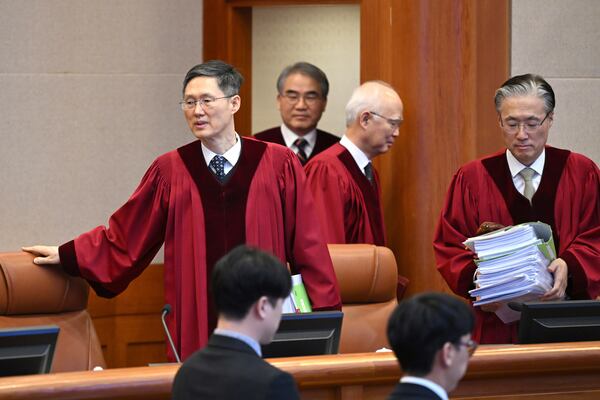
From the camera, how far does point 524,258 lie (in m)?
4.00

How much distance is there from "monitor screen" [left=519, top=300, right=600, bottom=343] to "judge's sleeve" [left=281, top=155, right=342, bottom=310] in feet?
2.73

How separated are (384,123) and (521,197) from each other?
3.88 ft

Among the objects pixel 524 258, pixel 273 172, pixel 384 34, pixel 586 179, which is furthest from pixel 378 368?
pixel 384 34

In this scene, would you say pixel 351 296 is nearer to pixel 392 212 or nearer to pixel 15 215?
pixel 392 212

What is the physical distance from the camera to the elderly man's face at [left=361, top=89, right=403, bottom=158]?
218 inches

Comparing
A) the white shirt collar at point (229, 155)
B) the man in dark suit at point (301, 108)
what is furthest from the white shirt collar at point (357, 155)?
the white shirt collar at point (229, 155)

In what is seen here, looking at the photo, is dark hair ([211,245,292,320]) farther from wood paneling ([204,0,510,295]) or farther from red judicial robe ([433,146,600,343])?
wood paneling ([204,0,510,295])

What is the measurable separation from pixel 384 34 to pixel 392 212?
0.96m

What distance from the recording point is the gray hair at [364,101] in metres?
5.54

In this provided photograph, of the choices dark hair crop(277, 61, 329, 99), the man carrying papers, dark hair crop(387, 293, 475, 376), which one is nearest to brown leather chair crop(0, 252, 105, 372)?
the man carrying papers

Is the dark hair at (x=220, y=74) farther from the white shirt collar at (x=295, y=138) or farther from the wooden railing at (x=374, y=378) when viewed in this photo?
the white shirt collar at (x=295, y=138)

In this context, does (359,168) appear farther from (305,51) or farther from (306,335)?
(305,51)

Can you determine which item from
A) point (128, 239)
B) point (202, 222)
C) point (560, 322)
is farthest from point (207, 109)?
point (560, 322)

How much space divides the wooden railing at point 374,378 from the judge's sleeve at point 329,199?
1.91 metres
